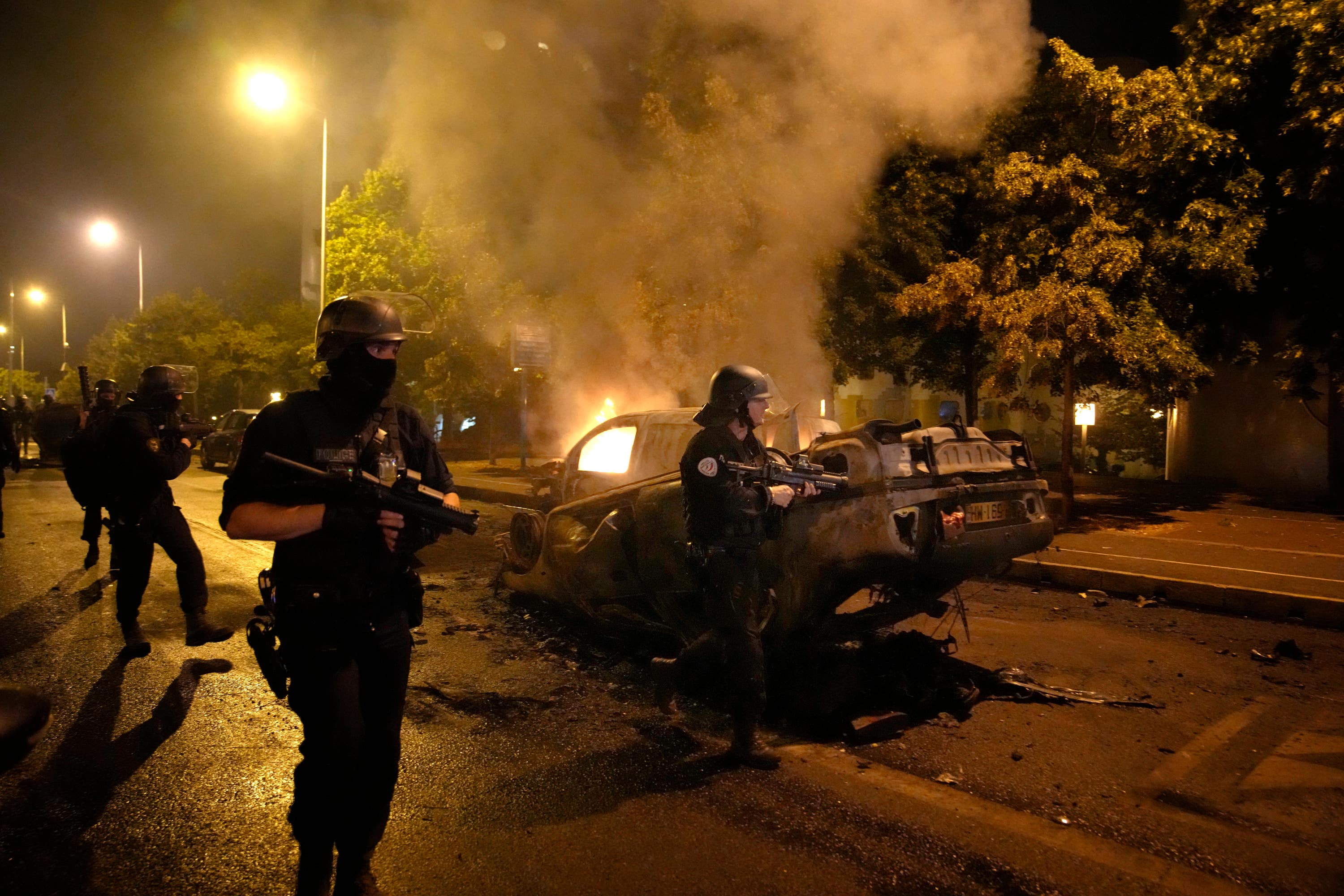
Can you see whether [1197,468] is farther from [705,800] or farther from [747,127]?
[705,800]

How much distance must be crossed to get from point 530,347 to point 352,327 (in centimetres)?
1313

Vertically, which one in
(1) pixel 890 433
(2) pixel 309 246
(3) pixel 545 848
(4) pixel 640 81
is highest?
(2) pixel 309 246

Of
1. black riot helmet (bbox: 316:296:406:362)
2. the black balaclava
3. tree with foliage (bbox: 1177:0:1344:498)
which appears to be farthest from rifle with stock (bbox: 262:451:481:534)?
tree with foliage (bbox: 1177:0:1344:498)

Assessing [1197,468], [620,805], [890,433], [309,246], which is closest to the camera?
[620,805]

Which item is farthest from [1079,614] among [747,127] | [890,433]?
[747,127]

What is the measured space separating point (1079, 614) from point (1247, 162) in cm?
816

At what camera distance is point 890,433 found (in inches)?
155

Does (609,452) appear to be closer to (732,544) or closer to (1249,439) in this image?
(732,544)

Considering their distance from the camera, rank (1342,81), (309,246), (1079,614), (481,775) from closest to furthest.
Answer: (481,775)
(1079,614)
(1342,81)
(309,246)

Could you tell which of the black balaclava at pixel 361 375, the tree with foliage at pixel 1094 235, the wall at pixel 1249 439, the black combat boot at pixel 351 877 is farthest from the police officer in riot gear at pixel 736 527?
the wall at pixel 1249 439

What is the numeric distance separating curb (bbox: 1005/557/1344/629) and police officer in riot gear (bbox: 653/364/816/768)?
3966 mm

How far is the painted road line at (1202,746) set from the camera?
10.8ft

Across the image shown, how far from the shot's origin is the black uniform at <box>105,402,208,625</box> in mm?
4781

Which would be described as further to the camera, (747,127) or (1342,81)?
(747,127)
